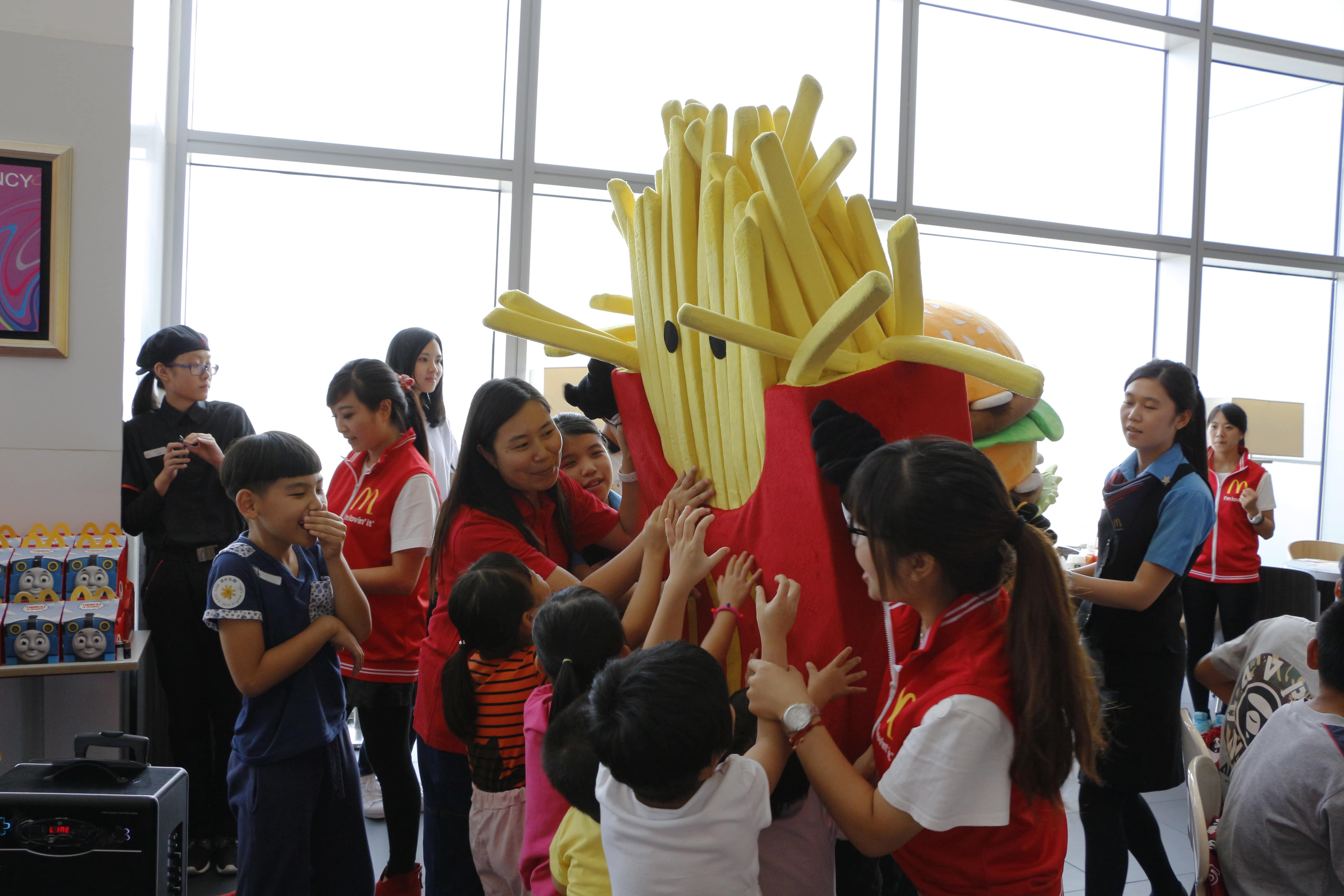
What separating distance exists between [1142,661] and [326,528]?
6.13 ft

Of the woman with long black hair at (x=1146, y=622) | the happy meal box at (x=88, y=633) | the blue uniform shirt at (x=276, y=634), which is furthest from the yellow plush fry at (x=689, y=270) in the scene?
the happy meal box at (x=88, y=633)

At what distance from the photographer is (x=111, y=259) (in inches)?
110

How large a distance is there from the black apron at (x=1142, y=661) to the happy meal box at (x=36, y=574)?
270 centimetres

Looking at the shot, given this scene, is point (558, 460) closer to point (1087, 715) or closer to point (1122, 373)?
point (1087, 715)

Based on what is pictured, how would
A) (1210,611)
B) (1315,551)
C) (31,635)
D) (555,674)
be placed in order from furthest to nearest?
(1315,551)
(1210,611)
(31,635)
(555,674)

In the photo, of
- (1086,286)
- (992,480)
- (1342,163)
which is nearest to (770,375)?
(992,480)

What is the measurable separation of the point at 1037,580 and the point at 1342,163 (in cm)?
662

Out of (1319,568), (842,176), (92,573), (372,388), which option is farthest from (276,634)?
(1319,568)

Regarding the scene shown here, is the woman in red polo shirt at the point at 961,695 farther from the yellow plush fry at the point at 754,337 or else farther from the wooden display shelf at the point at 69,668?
the wooden display shelf at the point at 69,668

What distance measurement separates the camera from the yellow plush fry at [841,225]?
46.6 inches

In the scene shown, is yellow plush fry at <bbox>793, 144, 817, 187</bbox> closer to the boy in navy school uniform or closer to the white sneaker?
the boy in navy school uniform

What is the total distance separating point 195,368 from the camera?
9.05 ft

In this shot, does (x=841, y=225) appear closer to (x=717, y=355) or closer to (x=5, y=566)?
(x=717, y=355)

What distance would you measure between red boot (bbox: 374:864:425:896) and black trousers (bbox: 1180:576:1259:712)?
3.66m
